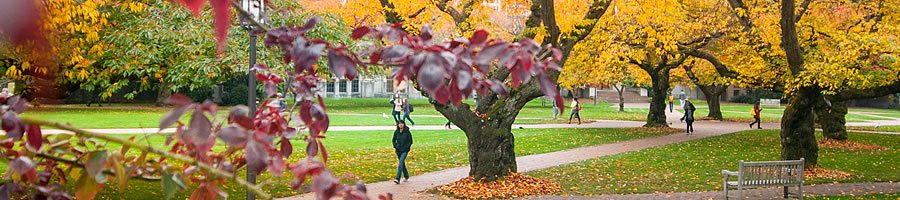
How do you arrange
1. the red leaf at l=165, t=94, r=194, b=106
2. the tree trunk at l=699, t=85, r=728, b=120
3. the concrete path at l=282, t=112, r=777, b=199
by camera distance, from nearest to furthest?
the red leaf at l=165, t=94, r=194, b=106, the concrete path at l=282, t=112, r=777, b=199, the tree trunk at l=699, t=85, r=728, b=120

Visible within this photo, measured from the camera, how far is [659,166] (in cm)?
1606

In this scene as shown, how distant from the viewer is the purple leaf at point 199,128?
4.90ft

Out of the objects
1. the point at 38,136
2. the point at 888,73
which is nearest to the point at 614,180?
the point at 888,73

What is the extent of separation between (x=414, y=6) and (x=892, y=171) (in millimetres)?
10031

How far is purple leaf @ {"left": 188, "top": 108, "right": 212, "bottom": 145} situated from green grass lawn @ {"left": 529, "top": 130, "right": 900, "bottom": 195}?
35.5 ft

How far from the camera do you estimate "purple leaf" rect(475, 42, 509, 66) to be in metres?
1.79

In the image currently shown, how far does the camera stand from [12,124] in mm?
1979

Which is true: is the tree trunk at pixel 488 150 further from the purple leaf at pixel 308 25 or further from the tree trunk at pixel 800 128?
the purple leaf at pixel 308 25

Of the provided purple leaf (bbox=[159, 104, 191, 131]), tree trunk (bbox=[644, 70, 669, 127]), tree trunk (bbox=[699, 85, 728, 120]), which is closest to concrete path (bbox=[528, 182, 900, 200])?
purple leaf (bbox=[159, 104, 191, 131])

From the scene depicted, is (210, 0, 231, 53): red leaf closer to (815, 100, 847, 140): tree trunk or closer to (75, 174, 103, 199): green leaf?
(75, 174, 103, 199): green leaf

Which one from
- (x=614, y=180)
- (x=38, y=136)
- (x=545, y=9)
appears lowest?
(x=614, y=180)

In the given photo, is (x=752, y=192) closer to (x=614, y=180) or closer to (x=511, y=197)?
(x=614, y=180)

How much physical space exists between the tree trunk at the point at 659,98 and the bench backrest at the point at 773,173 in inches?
613

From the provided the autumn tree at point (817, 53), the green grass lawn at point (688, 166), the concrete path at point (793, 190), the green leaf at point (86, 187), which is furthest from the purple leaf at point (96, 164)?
the autumn tree at point (817, 53)
